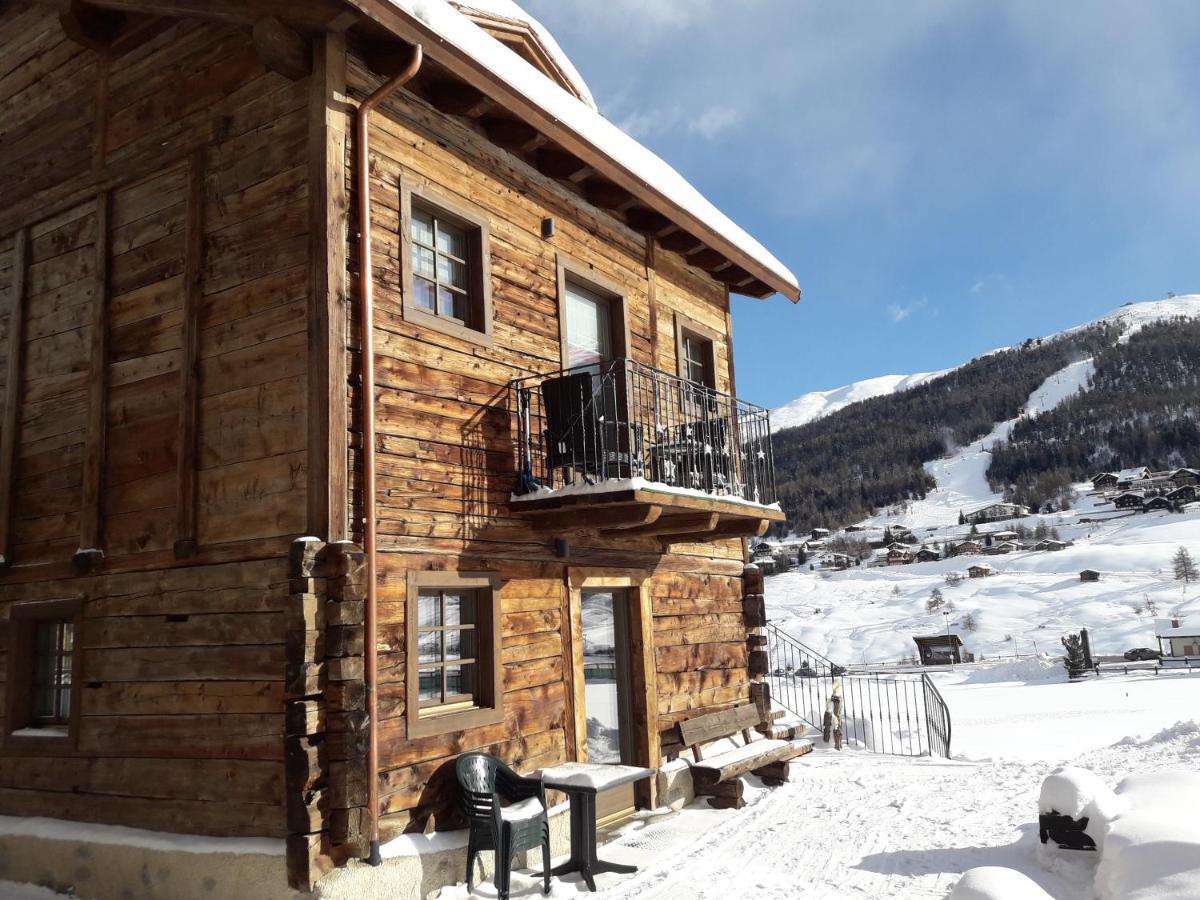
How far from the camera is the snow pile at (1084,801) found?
6.64 meters

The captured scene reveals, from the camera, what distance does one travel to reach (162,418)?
23.9ft

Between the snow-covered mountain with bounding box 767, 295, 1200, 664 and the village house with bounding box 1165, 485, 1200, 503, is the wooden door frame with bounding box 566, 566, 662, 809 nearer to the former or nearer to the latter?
the snow-covered mountain with bounding box 767, 295, 1200, 664

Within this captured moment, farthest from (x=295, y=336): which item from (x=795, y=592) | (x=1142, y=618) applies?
(x=795, y=592)

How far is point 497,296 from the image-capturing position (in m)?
8.46

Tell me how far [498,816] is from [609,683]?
383 centimetres

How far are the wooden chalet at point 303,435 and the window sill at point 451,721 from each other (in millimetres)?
26

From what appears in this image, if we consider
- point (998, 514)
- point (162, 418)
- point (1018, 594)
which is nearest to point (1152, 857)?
point (162, 418)

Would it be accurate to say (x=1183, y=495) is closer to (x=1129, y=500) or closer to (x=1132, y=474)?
(x=1129, y=500)

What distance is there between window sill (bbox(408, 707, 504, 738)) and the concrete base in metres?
0.73

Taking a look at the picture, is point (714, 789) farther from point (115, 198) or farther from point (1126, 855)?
point (115, 198)

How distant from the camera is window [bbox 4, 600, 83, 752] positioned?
25.6ft

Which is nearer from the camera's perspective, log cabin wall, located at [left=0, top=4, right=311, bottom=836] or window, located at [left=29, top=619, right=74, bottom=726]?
log cabin wall, located at [left=0, top=4, right=311, bottom=836]

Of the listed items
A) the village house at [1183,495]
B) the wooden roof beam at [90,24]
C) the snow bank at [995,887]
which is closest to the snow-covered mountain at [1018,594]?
the village house at [1183,495]

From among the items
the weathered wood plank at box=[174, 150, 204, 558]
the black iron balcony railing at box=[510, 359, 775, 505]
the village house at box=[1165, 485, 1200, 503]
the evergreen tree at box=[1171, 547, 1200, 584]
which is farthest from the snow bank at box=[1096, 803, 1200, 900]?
the village house at box=[1165, 485, 1200, 503]
